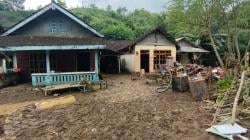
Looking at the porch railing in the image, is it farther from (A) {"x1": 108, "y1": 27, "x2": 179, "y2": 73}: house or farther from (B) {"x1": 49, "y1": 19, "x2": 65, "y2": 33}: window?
(A) {"x1": 108, "y1": 27, "x2": 179, "y2": 73}: house

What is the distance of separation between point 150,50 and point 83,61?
6.49m

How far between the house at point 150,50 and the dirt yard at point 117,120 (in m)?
11.3

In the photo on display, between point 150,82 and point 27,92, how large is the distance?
6995 mm

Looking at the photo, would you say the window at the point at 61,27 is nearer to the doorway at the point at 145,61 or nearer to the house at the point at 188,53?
the doorway at the point at 145,61

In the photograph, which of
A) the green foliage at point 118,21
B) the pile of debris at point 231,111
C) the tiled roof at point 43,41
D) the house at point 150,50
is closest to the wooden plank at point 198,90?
the pile of debris at point 231,111

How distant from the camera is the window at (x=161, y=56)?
80.4 feet

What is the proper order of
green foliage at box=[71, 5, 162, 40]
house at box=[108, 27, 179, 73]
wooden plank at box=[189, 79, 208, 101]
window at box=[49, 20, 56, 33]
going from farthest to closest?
green foliage at box=[71, 5, 162, 40]
house at box=[108, 27, 179, 73]
window at box=[49, 20, 56, 33]
wooden plank at box=[189, 79, 208, 101]

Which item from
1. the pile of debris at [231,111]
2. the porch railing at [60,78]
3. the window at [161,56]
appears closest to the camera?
the pile of debris at [231,111]

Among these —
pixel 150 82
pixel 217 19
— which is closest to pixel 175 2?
pixel 217 19

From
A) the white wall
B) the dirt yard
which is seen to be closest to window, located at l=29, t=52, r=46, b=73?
the dirt yard

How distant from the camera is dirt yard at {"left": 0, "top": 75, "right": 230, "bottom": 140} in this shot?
25.6 feet

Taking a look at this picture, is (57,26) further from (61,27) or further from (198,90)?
(198,90)

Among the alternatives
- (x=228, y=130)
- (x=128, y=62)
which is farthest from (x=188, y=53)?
(x=228, y=130)

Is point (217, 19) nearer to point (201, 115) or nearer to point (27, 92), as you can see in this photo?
point (201, 115)
